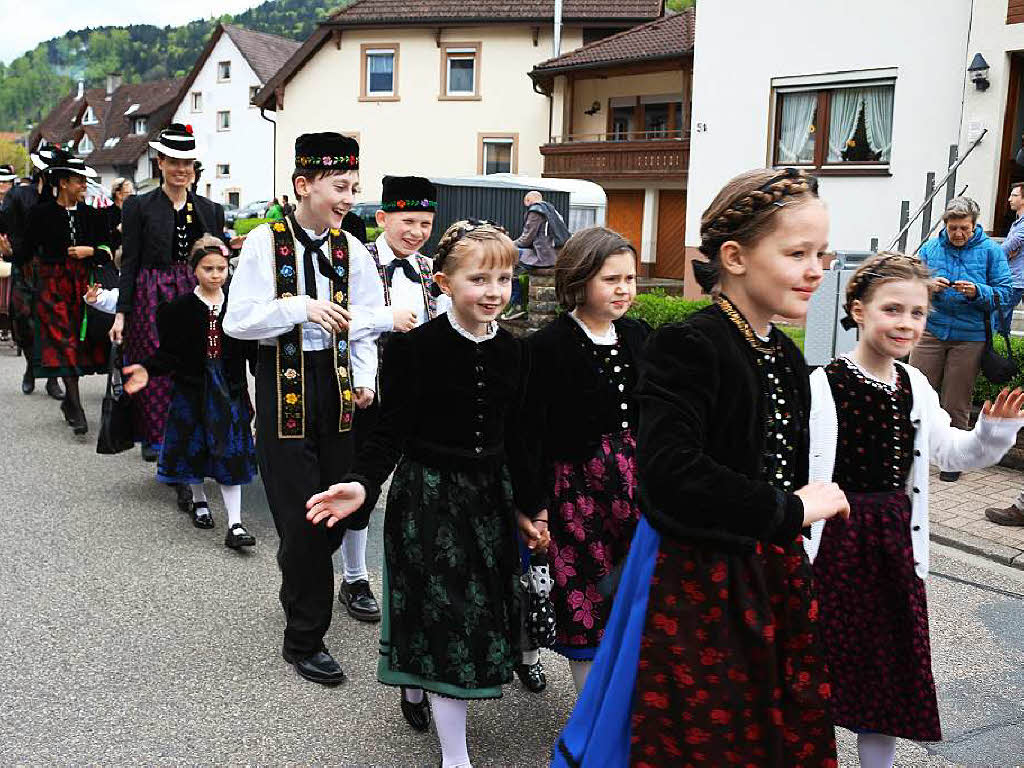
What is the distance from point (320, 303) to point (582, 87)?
1158 inches

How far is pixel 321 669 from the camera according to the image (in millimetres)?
4238

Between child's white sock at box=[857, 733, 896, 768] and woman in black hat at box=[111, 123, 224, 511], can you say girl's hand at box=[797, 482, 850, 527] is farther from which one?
woman in black hat at box=[111, 123, 224, 511]

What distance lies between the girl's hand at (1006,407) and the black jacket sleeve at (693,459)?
3.05 feet

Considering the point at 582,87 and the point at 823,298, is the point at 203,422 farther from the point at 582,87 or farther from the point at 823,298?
the point at 582,87

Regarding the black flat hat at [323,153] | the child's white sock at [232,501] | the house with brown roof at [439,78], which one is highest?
the house with brown roof at [439,78]

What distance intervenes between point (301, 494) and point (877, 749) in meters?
2.32

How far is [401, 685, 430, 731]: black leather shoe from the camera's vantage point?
386 cm

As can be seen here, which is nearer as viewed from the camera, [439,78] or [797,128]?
[797,128]

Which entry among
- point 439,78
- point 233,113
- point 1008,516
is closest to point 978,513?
point 1008,516

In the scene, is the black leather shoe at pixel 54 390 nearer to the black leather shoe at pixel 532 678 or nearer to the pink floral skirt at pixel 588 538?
the black leather shoe at pixel 532 678

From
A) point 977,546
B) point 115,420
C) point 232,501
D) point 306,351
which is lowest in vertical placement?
point 977,546

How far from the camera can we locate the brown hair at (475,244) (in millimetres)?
3410

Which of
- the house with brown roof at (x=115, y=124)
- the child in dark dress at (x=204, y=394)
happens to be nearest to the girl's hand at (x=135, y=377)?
the child in dark dress at (x=204, y=394)

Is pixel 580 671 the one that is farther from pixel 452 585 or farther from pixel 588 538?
pixel 452 585
